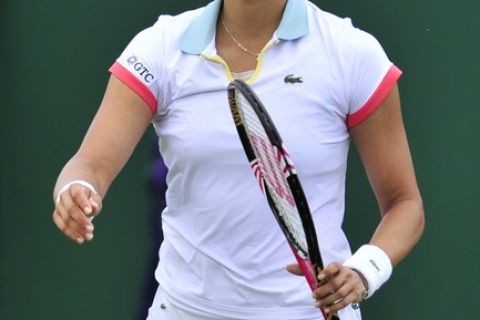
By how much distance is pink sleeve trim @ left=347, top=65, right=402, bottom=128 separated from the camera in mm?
2893

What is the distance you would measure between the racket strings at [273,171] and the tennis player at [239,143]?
7.6 inches

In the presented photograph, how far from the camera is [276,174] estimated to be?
2.63 m

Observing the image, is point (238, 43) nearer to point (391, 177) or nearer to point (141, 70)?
point (141, 70)

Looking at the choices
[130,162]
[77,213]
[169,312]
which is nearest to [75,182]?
[77,213]

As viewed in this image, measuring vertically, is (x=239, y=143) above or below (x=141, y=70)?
below

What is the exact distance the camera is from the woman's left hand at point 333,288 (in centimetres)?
248

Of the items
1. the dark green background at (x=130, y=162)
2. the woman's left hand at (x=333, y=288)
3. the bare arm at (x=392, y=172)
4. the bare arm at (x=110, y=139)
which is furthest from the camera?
the dark green background at (x=130, y=162)

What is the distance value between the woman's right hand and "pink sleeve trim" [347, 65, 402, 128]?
25.7 inches

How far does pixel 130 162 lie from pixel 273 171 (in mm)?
1703

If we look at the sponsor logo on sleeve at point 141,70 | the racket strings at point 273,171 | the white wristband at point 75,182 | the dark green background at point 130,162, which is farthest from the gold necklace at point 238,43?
the dark green background at point 130,162

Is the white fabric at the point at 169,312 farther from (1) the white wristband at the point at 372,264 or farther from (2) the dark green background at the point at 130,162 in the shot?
(2) the dark green background at the point at 130,162

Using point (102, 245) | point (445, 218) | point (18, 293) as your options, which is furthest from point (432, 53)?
point (18, 293)

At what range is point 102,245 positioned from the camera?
172 inches

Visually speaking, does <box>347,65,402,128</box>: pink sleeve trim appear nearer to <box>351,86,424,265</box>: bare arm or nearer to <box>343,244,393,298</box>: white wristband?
<box>351,86,424,265</box>: bare arm
